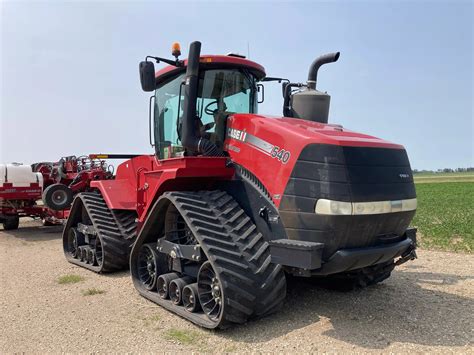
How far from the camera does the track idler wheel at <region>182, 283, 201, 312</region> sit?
496 centimetres

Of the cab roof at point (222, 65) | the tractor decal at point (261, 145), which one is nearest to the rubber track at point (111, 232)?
the cab roof at point (222, 65)

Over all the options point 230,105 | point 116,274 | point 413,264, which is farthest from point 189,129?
point 413,264

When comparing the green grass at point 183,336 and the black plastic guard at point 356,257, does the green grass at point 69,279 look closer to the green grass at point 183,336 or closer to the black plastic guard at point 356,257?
the green grass at point 183,336

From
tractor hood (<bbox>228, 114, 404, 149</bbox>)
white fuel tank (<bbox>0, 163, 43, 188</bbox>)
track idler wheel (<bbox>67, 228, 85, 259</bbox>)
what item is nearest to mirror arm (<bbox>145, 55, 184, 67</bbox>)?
tractor hood (<bbox>228, 114, 404, 149</bbox>)

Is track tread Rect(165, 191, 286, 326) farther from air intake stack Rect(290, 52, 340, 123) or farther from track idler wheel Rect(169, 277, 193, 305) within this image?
air intake stack Rect(290, 52, 340, 123)

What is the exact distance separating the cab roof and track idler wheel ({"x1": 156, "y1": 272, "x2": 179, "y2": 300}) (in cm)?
274

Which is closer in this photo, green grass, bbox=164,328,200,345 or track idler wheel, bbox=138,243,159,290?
green grass, bbox=164,328,200,345

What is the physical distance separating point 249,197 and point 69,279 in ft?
13.0

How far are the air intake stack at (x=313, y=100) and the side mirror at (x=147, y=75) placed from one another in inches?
74.3

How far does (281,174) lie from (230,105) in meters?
1.73

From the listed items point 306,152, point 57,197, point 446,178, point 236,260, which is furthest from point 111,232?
point 446,178

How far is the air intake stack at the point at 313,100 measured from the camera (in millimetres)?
5719

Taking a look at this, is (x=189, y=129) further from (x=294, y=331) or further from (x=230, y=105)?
(x=294, y=331)

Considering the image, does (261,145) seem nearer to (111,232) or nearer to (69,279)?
(111,232)
